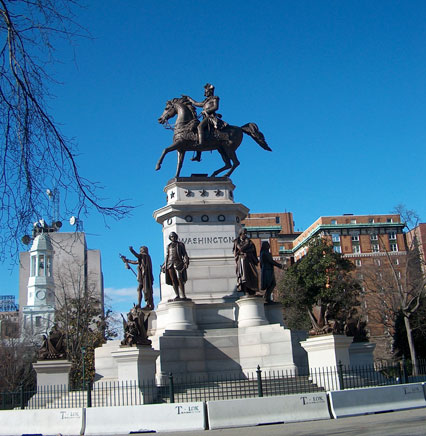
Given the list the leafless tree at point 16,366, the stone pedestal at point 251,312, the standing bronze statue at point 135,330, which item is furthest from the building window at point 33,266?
the standing bronze statue at point 135,330

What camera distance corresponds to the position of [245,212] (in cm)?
2625

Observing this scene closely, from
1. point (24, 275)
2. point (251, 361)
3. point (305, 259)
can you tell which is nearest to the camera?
point (251, 361)

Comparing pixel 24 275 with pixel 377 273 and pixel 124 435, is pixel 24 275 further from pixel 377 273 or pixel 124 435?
pixel 124 435

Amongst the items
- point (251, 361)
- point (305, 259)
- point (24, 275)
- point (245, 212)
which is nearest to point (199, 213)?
point (245, 212)

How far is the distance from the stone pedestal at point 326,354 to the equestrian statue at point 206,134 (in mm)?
9934

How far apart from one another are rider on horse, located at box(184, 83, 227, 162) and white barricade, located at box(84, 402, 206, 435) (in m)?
14.1

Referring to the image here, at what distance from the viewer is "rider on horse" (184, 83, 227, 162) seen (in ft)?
86.7

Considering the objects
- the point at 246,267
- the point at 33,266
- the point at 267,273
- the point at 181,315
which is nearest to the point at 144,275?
the point at 181,315

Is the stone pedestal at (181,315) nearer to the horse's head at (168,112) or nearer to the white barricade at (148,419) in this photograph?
the white barricade at (148,419)

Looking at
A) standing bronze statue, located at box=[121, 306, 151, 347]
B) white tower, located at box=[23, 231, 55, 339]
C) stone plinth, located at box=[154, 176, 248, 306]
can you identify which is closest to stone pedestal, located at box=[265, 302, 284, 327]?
stone plinth, located at box=[154, 176, 248, 306]

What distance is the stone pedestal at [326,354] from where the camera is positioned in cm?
1864

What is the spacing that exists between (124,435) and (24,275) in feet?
309

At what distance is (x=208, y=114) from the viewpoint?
88.1 feet

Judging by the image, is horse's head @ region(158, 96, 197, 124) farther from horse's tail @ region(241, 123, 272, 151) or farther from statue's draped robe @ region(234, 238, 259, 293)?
statue's draped robe @ region(234, 238, 259, 293)
